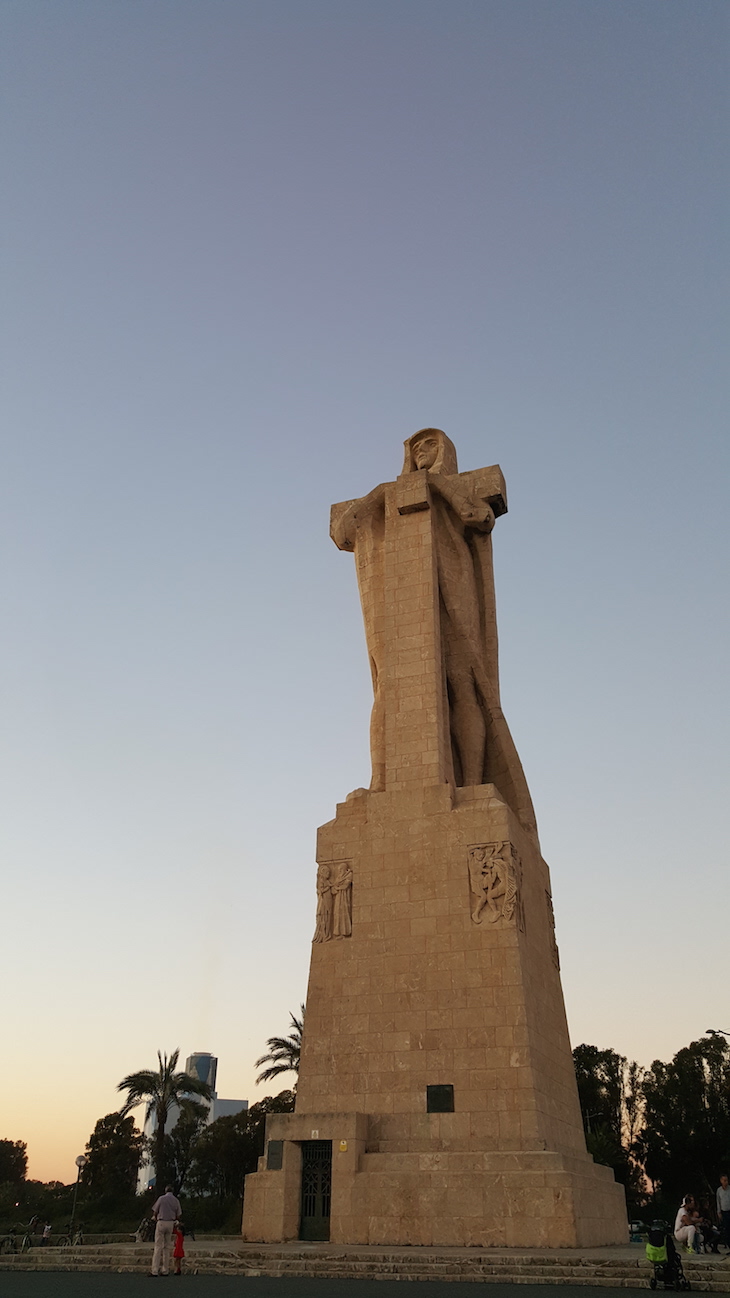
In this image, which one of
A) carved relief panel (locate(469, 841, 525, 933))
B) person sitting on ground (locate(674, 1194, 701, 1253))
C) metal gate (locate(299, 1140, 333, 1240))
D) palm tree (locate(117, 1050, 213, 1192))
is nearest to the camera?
metal gate (locate(299, 1140, 333, 1240))

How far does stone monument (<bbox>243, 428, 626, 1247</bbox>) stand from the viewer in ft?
37.2

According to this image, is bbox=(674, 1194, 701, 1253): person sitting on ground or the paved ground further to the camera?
bbox=(674, 1194, 701, 1253): person sitting on ground

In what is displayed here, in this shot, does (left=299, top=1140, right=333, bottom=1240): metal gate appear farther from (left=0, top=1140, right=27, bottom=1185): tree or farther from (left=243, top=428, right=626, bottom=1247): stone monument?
(left=0, top=1140, right=27, bottom=1185): tree

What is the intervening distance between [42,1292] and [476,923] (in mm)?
7042

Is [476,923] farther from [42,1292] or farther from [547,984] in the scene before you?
[42,1292]

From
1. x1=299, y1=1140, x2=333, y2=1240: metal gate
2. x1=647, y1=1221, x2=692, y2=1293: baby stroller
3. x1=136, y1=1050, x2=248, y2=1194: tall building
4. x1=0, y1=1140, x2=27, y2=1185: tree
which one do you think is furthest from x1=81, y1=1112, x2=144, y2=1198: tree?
x1=647, y1=1221, x2=692, y2=1293: baby stroller

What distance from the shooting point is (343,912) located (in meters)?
14.3

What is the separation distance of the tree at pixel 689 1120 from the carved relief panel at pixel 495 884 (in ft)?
92.4

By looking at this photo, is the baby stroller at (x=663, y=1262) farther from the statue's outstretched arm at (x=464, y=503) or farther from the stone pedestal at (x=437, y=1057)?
the statue's outstretched arm at (x=464, y=503)

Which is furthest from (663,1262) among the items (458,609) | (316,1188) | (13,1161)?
(13,1161)

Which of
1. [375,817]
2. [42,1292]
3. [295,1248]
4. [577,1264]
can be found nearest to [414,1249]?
[295,1248]

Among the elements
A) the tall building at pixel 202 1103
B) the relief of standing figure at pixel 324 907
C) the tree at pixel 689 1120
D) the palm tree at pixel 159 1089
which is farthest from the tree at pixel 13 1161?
the relief of standing figure at pixel 324 907

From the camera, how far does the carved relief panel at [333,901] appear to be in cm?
1428

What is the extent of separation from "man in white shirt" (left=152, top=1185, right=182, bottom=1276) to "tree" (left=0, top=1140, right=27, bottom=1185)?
44.8 metres
